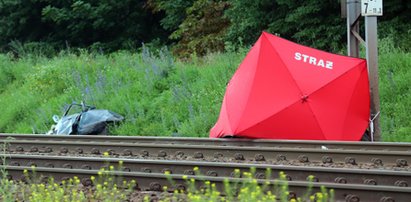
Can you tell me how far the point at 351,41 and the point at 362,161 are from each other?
370 centimetres

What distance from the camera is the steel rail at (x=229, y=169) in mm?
7160

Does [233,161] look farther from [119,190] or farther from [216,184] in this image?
[119,190]

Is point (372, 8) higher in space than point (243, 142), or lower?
higher

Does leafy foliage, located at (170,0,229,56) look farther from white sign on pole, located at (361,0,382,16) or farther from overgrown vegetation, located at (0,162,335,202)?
overgrown vegetation, located at (0,162,335,202)

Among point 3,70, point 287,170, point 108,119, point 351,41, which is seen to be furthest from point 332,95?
point 3,70

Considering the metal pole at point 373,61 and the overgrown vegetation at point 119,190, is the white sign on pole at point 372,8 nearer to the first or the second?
the metal pole at point 373,61

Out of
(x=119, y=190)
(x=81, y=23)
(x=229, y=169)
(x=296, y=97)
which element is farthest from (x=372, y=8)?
(x=81, y=23)

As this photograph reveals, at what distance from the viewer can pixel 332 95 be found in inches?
400

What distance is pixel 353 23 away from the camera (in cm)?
1134

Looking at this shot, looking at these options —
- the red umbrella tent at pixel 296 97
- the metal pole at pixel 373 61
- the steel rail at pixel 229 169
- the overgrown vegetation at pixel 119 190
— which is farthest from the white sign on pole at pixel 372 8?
the overgrown vegetation at pixel 119 190

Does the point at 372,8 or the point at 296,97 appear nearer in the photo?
the point at 296,97

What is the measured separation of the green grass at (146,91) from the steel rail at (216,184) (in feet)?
12.6

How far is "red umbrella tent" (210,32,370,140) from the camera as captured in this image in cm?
1000

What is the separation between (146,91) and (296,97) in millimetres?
5067
